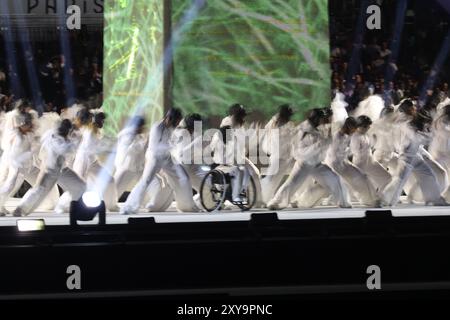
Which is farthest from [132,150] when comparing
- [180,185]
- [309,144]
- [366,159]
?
[366,159]

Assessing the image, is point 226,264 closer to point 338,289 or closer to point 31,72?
point 338,289

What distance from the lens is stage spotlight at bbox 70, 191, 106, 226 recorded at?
9039 millimetres

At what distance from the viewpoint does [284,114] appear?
42.8ft

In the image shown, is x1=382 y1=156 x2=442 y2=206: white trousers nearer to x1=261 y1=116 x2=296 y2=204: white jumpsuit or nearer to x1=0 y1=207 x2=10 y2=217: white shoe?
x1=261 y1=116 x2=296 y2=204: white jumpsuit

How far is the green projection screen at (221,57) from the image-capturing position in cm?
1360

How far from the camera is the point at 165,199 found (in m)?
13.1

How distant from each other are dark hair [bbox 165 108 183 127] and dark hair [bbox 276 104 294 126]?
1246mm

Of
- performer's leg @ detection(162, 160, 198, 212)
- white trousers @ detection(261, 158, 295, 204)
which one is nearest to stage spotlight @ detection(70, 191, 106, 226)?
performer's leg @ detection(162, 160, 198, 212)

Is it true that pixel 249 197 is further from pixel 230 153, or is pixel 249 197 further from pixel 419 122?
pixel 419 122

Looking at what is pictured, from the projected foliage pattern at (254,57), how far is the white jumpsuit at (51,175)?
1660 mm

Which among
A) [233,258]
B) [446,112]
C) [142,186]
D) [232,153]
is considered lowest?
[233,258]

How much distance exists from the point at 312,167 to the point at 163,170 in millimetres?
1582

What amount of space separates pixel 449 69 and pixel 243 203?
7.35 meters
